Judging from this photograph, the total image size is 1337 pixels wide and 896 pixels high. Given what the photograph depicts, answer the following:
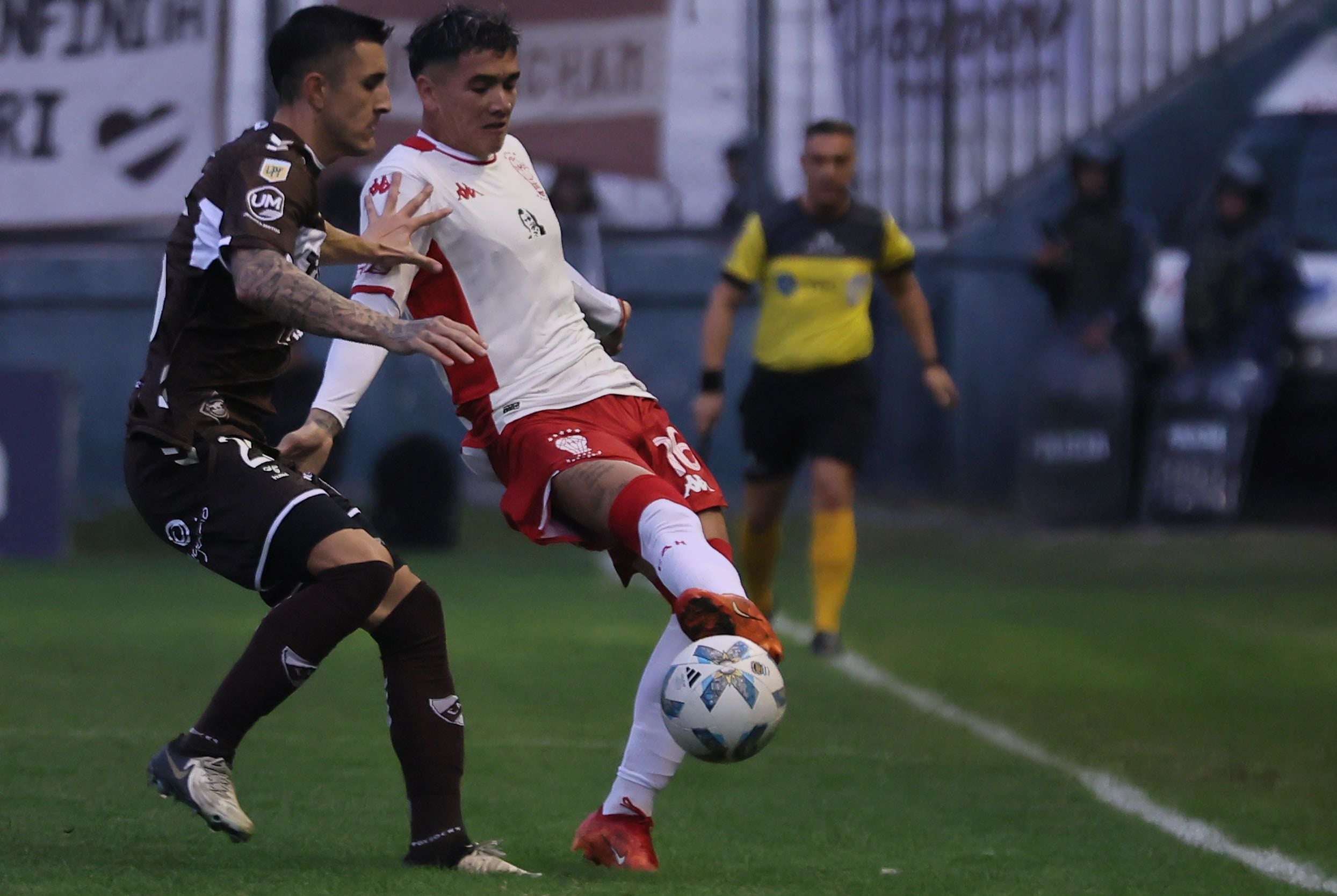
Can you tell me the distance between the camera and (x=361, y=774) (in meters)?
5.69

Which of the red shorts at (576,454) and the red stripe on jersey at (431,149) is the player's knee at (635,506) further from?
the red stripe on jersey at (431,149)

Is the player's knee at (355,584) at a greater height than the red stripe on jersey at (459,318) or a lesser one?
lesser

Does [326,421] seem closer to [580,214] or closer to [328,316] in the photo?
[328,316]

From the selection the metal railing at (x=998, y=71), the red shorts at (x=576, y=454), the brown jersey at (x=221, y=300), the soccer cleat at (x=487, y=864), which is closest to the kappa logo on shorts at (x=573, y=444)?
the red shorts at (x=576, y=454)

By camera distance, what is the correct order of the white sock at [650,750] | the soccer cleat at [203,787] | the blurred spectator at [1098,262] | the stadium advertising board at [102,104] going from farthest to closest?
the blurred spectator at [1098,262], the stadium advertising board at [102,104], the white sock at [650,750], the soccer cleat at [203,787]

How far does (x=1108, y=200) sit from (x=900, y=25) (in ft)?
8.27

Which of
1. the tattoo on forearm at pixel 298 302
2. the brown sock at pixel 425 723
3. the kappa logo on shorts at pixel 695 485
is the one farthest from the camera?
the kappa logo on shorts at pixel 695 485

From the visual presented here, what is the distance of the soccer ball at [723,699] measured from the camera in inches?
159

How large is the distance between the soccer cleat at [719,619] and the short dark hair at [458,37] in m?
1.46

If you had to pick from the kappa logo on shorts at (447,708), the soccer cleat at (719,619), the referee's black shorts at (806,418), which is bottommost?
the referee's black shorts at (806,418)

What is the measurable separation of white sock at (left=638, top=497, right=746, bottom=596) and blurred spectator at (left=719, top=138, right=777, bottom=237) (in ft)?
42.7

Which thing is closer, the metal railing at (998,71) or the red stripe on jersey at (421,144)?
the red stripe on jersey at (421,144)

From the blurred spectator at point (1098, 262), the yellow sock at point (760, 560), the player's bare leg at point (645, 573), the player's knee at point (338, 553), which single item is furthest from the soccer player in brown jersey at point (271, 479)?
the blurred spectator at point (1098, 262)

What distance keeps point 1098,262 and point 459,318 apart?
12262mm
